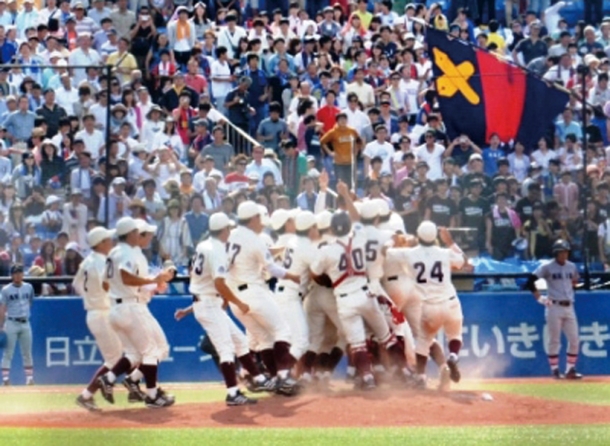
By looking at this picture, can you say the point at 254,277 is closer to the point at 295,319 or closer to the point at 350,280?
the point at 295,319

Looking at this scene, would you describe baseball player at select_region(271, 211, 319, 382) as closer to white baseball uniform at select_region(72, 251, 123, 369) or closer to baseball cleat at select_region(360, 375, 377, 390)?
baseball cleat at select_region(360, 375, 377, 390)

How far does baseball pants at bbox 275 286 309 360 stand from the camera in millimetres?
19312

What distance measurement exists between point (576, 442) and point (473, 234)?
287 inches

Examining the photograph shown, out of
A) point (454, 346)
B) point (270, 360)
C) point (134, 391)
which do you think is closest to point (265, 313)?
point (270, 360)

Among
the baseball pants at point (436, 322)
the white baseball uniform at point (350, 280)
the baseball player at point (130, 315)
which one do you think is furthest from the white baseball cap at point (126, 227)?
the baseball pants at point (436, 322)

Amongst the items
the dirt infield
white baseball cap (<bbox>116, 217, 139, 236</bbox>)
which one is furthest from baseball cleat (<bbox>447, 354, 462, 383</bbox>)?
white baseball cap (<bbox>116, 217, 139, 236</bbox>)

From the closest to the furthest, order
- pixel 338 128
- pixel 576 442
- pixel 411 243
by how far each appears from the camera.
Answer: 1. pixel 576 442
2. pixel 411 243
3. pixel 338 128

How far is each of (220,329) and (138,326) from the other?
0.87m

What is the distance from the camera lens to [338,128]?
24500mm

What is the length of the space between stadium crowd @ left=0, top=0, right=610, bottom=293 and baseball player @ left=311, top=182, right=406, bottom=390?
2.89 m

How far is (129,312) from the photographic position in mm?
18172

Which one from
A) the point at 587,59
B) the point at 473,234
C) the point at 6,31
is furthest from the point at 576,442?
the point at 6,31

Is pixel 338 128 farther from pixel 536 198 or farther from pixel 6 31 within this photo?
pixel 6 31

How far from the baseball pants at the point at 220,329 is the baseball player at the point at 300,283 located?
867 mm
